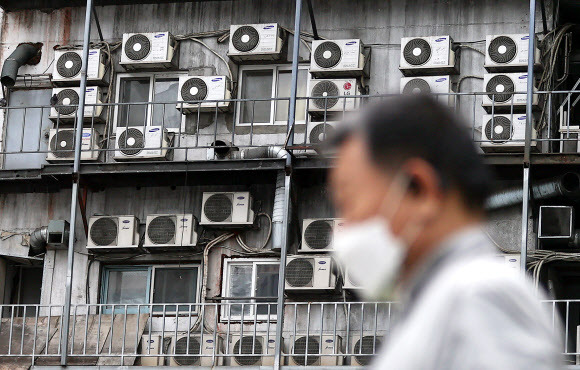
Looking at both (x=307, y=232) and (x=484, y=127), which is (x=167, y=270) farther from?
(x=484, y=127)

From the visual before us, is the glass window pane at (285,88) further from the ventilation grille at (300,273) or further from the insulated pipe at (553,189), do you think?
the insulated pipe at (553,189)

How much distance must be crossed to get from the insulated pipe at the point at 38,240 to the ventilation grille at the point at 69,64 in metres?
2.11

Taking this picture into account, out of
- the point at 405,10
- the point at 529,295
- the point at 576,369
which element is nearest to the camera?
the point at 529,295

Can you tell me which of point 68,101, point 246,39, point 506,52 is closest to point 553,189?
point 506,52

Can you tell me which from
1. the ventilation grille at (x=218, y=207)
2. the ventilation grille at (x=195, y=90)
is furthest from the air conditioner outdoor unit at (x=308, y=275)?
the ventilation grille at (x=195, y=90)

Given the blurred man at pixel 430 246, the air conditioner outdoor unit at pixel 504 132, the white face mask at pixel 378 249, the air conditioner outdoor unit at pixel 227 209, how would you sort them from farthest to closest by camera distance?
the air conditioner outdoor unit at pixel 227 209
the air conditioner outdoor unit at pixel 504 132
the white face mask at pixel 378 249
the blurred man at pixel 430 246

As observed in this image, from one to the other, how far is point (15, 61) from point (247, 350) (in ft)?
17.0

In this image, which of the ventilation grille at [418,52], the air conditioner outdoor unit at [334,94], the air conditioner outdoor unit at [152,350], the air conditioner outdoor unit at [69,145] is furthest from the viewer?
the air conditioner outdoor unit at [69,145]

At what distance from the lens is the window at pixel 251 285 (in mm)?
17047

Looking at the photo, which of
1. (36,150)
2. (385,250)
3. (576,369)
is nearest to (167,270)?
(36,150)

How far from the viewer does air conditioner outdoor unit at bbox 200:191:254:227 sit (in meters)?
17.1

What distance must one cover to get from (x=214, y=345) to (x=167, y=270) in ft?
5.20

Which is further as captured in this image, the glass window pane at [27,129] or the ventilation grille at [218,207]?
the glass window pane at [27,129]

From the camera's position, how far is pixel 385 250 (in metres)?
2.38
